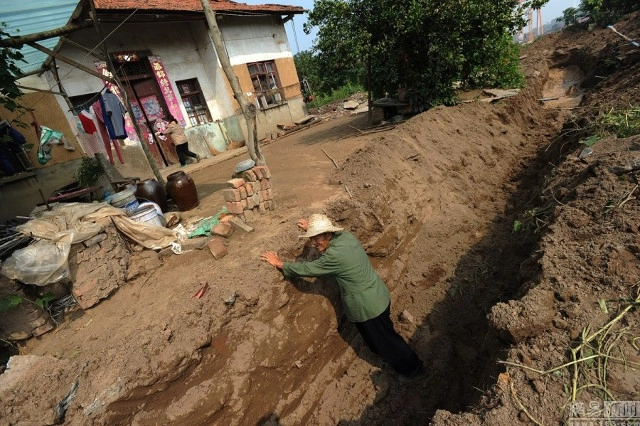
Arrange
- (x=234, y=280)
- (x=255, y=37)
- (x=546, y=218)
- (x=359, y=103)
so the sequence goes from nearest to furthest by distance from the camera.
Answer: (x=234, y=280)
(x=546, y=218)
(x=255, y=37)
(x=359, y=103)

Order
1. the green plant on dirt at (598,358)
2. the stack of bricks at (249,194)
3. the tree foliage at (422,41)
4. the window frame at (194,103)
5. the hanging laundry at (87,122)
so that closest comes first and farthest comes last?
the green plant on dirt at (598,358), the stack of bricks at (249,194), the hanging laundry at (87,122), the tree foliage at (422,41), the window frame at (194,103)

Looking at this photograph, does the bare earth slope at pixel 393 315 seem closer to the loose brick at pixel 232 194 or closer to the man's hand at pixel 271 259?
the man's hand at pixel 271 259

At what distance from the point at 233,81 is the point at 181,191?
2.13 m

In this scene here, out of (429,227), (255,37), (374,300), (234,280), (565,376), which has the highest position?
(255,37)

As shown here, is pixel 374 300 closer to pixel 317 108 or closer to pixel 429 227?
pixel 429 227

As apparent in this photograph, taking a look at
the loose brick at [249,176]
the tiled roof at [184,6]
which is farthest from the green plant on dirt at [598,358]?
the tiled roof at [184,6]

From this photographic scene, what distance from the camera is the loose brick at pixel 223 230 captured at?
14.1 ft

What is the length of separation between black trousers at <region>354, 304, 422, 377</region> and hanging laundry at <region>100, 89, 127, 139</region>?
591 cm

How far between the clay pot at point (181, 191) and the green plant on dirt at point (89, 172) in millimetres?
3600

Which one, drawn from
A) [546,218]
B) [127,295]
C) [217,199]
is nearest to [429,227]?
[546,218]

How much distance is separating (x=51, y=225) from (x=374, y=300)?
3.79 metres

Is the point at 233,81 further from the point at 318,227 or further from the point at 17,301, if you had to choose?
the point at 17,301

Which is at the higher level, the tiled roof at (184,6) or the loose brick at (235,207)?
the tiled roof at (184,6)

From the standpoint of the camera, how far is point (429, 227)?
5645mm
